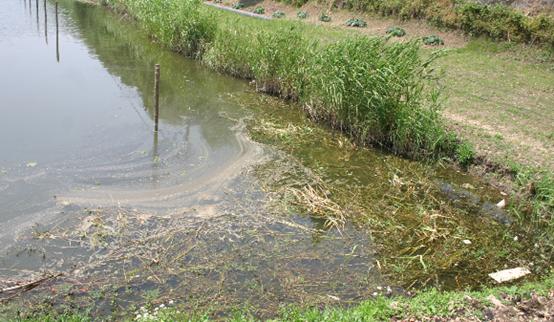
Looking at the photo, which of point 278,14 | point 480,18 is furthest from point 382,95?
point 278,14

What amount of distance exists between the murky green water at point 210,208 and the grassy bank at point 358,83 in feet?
1.48

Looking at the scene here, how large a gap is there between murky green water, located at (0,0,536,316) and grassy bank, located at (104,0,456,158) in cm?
45

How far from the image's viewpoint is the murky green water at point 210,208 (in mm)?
6586

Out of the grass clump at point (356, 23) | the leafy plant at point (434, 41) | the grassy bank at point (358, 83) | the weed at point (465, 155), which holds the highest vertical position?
the grass clump at point (356, 23)

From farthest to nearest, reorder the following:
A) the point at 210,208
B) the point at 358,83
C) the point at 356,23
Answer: the point at 356,23 → the point at 358,83 → the point at 210,208

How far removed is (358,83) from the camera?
10508mm

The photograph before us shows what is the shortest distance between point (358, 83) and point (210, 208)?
4.24 metres

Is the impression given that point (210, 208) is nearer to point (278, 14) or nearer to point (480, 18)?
point (480, 18)

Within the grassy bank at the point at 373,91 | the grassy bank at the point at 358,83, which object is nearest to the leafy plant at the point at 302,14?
the grassy bank at the point at 358,83

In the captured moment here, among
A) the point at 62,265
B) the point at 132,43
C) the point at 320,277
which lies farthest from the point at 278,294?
the point at 132,43

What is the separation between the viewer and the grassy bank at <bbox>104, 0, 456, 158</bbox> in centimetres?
1020

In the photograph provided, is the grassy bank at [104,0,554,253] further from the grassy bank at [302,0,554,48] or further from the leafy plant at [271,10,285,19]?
the leafy plant at [271,10,285,19]

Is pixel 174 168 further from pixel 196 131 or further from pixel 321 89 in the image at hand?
pixel 321 89

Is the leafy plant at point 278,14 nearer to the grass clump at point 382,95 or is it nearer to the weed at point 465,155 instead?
the grass clump at point 382,95
